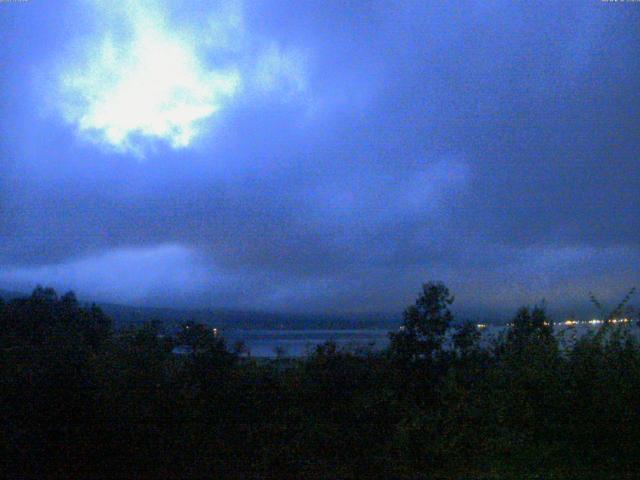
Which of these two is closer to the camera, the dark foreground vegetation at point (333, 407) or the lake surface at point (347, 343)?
the dark foreground vegetation at point (333, 407)

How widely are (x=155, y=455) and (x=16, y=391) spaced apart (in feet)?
5.38

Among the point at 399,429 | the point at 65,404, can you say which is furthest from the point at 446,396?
the point at 65,404

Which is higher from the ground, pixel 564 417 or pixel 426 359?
pixel 426 359

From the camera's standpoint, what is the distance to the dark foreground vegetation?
734cm

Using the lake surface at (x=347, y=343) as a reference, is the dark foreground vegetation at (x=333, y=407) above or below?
below

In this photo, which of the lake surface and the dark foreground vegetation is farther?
the lake surface

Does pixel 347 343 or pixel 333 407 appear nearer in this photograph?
pixel 333 407

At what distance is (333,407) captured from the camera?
809cm

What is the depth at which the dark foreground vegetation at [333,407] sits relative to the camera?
734 cm

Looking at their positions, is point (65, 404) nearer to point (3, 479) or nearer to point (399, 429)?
point (3, 479)

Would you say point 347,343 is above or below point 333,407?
above

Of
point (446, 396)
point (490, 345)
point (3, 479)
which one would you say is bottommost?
point (3, 479)

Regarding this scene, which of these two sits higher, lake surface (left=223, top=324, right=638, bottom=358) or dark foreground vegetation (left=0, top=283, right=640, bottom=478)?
lake surface (left=223, top=324, right=638, bottom=358)

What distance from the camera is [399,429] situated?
759 centimetres
